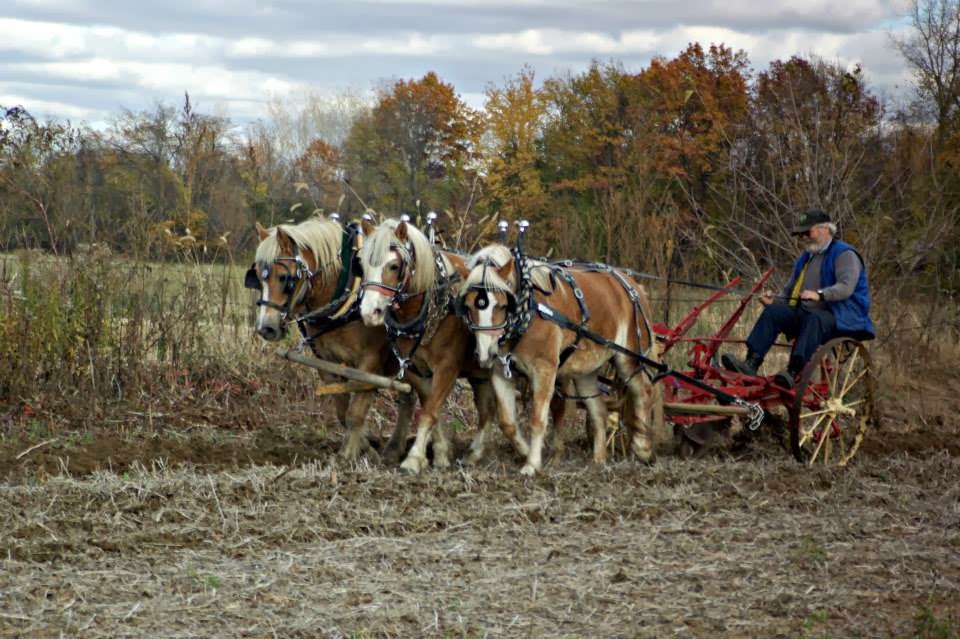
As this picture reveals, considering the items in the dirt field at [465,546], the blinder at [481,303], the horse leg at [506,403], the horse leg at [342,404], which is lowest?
the dirt field at [465,546]

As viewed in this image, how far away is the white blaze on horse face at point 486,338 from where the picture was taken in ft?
26.2

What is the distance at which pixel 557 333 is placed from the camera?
8.62 m

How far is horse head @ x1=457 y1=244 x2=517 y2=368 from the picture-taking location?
26.3ft

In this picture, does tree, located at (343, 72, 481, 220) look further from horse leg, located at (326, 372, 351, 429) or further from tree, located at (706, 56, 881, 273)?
horse leg, located at (326, 372, 351, 429)

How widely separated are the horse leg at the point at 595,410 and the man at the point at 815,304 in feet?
3.49

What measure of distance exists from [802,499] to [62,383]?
6.28m

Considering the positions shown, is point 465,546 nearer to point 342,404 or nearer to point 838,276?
point 342,404

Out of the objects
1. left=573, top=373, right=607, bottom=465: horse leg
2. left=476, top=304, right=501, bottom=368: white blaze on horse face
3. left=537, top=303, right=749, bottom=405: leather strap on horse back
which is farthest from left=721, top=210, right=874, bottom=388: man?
left=476, top=304, right=501, bottom=368: white blaze on horse face

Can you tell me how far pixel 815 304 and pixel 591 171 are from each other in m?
19.5

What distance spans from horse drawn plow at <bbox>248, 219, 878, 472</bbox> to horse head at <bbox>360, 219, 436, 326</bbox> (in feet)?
0.04

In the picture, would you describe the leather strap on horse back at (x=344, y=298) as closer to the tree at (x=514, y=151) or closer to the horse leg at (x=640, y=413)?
the horse leg at (x=640, y=413)

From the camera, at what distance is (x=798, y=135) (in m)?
13.6

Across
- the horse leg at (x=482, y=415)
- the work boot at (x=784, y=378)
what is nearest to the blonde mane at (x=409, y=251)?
the horse leg at (x=482, y=415)

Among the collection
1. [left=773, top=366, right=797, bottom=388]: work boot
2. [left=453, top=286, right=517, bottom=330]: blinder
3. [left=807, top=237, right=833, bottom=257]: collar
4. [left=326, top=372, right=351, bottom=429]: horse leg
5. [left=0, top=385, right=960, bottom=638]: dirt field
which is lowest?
[left=0, top=385, right=960, bottom=638]: dirt field
